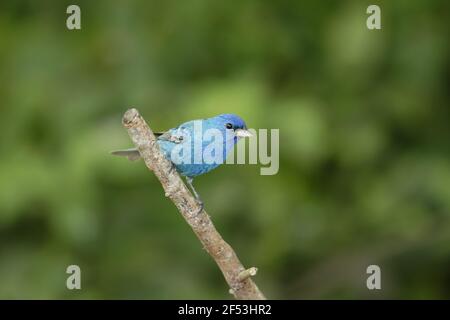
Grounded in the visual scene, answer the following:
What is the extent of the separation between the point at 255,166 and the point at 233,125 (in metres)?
1.77

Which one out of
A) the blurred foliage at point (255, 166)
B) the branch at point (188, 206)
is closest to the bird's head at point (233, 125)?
the branch at point (188, 206)

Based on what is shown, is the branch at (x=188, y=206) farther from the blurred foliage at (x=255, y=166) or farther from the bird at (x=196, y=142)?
the blurred foliage at (x=255, y=166)

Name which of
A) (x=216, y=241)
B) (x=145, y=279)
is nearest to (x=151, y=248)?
(x=145, y=279)

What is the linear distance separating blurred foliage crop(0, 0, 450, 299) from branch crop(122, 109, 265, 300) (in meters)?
2.10

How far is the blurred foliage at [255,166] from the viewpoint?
5.26m

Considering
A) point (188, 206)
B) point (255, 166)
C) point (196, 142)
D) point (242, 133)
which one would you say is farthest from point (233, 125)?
point (255, 166)

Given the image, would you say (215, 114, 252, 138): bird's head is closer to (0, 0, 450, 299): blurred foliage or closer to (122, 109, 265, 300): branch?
(122, 109, 265, 300): branch

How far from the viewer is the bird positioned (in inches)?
137

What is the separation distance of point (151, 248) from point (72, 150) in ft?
3.42

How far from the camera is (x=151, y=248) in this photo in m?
5.57

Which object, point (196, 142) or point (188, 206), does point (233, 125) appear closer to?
point (196, 142)

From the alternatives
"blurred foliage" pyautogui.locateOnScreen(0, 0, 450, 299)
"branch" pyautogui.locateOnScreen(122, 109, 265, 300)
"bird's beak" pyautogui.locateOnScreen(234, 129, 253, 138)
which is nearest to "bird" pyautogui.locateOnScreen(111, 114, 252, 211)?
"bird's beak" pyautogui.locateOnScreen(234, 129, 253, 138)
